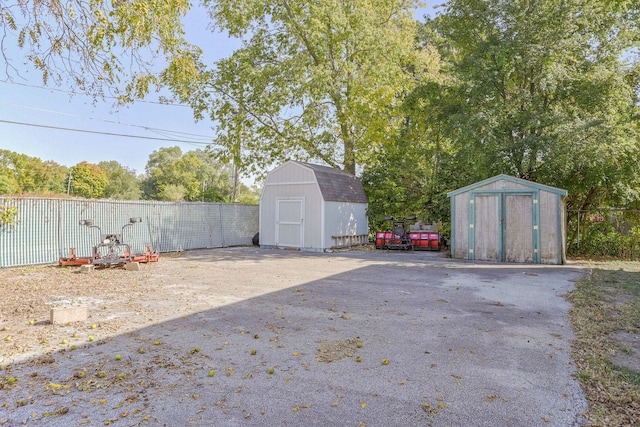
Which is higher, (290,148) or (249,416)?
(290,148)

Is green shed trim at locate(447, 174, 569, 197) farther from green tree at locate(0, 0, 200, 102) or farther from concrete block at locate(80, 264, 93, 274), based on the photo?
concrete block at locate(80, 264, 93, 274)

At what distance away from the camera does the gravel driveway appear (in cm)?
263

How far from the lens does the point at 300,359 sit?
3604mm

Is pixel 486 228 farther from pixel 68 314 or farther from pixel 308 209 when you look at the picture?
pixel 68 314

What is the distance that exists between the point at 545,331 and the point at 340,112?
1458 centimetres

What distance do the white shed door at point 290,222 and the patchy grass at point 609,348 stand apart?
910 cm

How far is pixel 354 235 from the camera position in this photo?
15711mm

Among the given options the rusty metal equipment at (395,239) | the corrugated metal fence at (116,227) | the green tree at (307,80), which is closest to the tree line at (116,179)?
the green tree at (307,80)

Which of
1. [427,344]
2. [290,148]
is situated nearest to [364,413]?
[427,344]

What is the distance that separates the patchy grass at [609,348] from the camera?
106 inches

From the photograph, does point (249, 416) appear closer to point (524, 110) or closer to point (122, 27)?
point (122, 27)

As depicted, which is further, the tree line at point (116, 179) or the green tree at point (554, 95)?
the tree line at point (116, 179)

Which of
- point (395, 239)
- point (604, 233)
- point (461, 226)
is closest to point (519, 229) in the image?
point (461, 226)

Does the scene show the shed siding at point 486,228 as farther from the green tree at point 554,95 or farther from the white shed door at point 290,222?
the white shed door at point 290,222
